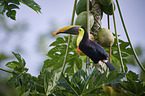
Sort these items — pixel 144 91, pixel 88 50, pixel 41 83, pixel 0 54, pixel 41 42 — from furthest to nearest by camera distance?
1. pixel 41 42
2. pixel 0 54
3. pixel 88 50
4. pixel 41 83
5. pixel 144 91

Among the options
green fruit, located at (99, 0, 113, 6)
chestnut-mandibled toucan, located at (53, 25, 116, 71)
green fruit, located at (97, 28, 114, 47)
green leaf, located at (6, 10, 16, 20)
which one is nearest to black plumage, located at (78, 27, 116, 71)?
chestnut-mandibled toucan, located at (53, 25, 116, 71)

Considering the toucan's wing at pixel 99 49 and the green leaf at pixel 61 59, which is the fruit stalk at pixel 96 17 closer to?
the toucan's wing at pixel 99 49

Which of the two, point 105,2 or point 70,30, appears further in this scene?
point 105,2

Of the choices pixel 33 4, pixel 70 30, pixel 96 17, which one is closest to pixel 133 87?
pixel 70 30

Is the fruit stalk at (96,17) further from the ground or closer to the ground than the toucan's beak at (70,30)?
further from the ground

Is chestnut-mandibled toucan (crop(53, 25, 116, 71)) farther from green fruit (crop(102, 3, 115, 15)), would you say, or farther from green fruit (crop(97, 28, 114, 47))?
green fruit (crop(102, 3, 115, 15))

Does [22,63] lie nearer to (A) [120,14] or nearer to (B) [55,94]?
(B) [55,94]

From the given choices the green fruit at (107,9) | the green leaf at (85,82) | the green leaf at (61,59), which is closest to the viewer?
the green leaf at (85,82)

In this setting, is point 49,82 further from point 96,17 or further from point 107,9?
point 107,9

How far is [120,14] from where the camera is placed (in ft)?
3.55

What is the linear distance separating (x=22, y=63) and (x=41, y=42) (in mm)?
8544

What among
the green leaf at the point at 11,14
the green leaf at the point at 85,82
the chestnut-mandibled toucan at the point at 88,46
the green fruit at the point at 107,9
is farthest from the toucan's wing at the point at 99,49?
the green leaf at the point at 11,14

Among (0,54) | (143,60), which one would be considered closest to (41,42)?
(0,54)

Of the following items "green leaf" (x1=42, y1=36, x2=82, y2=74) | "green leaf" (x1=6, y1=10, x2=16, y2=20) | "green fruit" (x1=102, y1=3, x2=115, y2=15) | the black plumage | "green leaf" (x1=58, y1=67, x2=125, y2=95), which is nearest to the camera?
"green leaf" (x1=58, y1=67, x2=125, y2=95)
